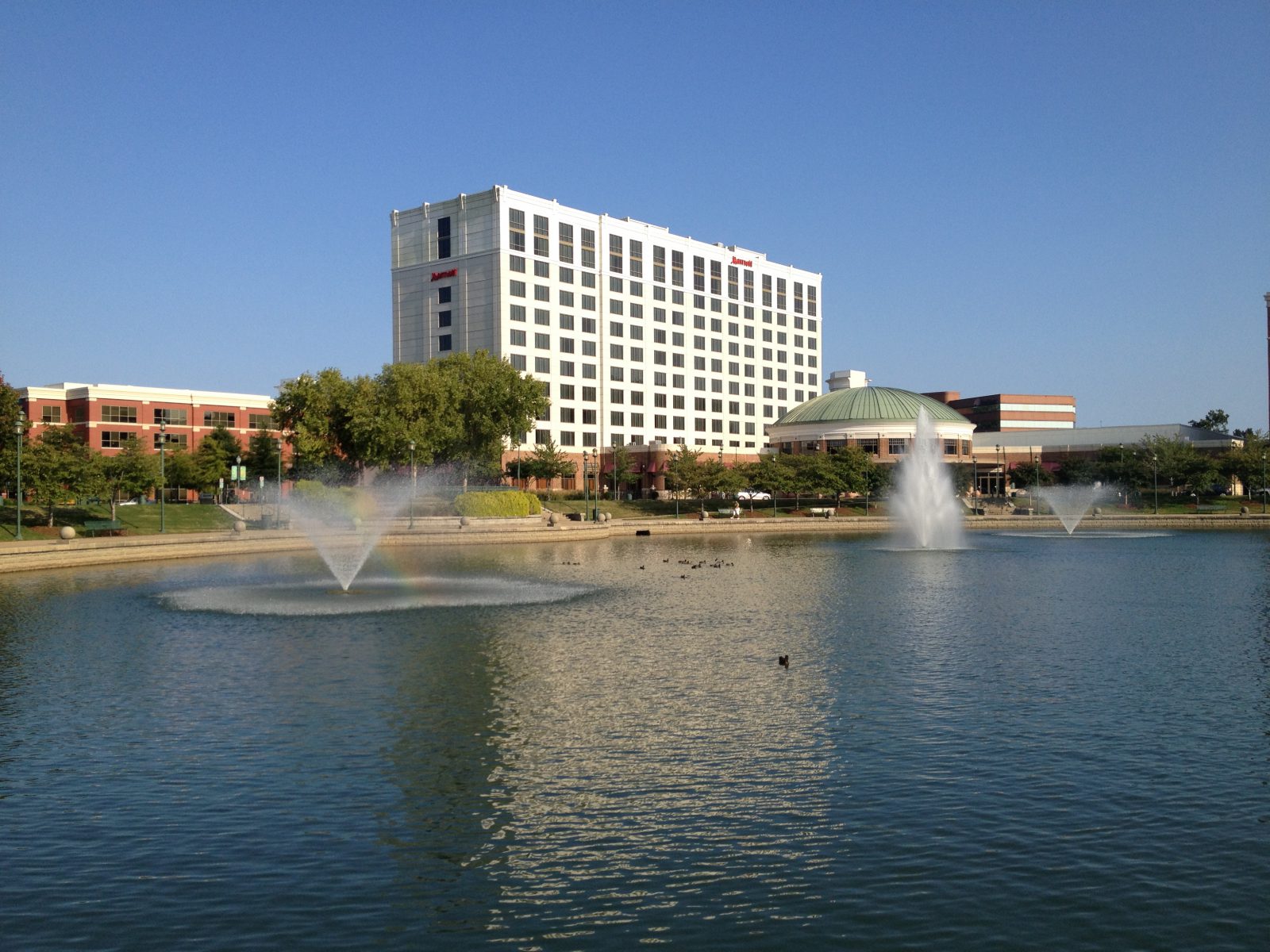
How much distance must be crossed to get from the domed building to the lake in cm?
11172

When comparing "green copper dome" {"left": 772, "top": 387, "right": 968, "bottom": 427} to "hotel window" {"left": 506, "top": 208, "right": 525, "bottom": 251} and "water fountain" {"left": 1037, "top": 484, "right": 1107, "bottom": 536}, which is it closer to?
"water fountain" {"left": 1037, "top": 484, "right": 1107, "bottom": 536}

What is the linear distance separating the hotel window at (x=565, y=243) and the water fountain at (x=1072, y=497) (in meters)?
68.4

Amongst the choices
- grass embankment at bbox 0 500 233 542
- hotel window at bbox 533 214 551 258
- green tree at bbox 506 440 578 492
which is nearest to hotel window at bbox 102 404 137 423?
grass embankment at bbox 0 500 233 542

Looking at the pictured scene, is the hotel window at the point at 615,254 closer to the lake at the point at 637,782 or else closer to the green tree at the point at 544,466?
the green tree at the point at 544,466

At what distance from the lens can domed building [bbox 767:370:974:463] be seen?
477 feet

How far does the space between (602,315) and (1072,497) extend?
222ft

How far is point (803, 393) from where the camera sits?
180375 mm

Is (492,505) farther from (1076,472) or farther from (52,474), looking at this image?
(1076,472)

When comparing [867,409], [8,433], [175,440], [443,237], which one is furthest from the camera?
[867,409]

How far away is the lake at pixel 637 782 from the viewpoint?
37.9ft

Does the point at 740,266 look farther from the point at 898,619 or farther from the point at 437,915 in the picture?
the point at 437,915

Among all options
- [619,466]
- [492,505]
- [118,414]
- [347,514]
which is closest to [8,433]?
[347,514]

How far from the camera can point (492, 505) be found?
296ft

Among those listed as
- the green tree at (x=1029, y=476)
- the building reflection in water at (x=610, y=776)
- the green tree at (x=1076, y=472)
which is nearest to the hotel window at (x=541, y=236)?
the green tree at (x=1029, y=476)
